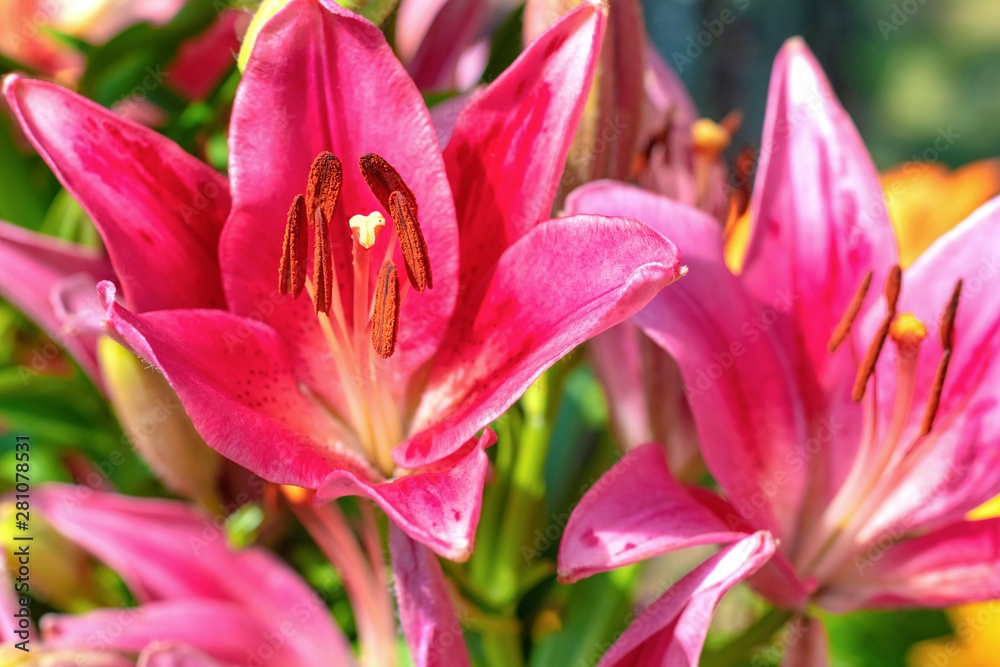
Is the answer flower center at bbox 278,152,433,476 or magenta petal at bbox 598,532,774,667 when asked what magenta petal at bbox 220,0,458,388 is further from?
magenta petal at bbox 598,532,774,667

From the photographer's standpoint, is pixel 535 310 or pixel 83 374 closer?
pixel 535 310

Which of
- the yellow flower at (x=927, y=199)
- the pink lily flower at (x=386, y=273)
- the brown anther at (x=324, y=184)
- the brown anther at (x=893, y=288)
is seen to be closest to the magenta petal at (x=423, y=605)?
the pink lily flower at (x=386, y=273)

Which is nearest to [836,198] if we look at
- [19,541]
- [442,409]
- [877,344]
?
[877,344]

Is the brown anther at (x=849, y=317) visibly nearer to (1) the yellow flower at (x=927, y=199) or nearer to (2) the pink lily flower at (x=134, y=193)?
(2) the pink lily flower at (x=134, y=193)

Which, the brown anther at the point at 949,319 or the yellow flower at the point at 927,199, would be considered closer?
the brown anther at the point at 949,319

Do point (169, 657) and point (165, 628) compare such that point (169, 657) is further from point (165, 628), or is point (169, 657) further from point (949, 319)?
point (949, 319)

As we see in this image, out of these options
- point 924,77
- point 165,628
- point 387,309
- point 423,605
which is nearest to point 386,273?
point 387,309
